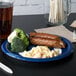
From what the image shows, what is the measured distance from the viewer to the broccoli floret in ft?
2.50

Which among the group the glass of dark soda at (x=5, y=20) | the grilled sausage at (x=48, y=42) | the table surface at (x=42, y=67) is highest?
the glass of dark soda at (x=5, y=20)

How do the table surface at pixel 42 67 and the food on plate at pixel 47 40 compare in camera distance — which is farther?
the food on plate at pixel 47 40

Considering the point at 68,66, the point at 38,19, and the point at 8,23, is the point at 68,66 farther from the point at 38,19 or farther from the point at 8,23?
the point at 38,19

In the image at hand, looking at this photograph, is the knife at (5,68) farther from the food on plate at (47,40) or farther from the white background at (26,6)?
the white background at (26,6)

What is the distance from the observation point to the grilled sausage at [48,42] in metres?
0.79

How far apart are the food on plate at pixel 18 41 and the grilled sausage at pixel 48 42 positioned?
0.09 feet

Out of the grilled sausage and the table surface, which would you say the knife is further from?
the grilled sausage

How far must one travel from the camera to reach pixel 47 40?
80cm

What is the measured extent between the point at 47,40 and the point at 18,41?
0.10 m

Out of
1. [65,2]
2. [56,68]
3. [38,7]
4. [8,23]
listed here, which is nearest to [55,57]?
[56,68]

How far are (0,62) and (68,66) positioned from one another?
0.20m

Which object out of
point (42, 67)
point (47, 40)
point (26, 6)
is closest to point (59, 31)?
point (47, 40)

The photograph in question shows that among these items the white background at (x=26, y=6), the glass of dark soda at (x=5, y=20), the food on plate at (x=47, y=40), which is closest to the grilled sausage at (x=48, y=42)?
the food on plate at (x=47, y=40)

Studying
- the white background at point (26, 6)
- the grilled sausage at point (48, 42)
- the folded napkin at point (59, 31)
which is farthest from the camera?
the white background at point (26, 6)
